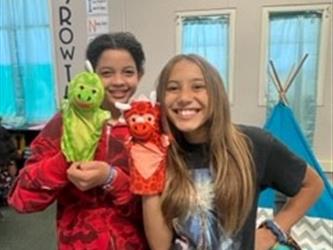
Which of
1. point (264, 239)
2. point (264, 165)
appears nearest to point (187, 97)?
point (264, 165)

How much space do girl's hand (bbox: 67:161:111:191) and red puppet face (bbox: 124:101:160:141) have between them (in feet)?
0.34

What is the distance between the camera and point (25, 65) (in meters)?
4.11

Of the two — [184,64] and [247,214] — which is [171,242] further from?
[184,64]

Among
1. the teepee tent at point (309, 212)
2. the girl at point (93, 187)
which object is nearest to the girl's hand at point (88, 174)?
the girl at point (93, 187)

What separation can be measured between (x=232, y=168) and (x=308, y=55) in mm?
2208

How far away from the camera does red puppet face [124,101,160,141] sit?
870 mm

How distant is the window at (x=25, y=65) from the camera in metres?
4.01

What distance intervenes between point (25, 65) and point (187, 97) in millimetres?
3568

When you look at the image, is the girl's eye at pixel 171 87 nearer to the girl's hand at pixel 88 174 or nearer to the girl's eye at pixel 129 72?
the girl's eye at pixel 129 72

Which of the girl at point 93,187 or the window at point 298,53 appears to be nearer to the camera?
the girl at point 93,187

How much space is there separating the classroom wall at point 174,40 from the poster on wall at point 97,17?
44 mm

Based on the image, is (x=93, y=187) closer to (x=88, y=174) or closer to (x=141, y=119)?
(x=88, y=174)

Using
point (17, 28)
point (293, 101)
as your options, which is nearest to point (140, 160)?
point (293, 101)

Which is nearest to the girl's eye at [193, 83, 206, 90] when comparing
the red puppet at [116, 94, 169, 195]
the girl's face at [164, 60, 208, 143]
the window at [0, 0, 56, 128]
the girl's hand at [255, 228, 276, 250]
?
the girl's face at [164, 60, 208, 143]
